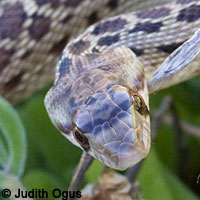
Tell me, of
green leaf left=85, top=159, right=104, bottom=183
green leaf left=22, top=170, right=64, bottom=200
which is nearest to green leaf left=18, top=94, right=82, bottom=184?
green leaf left=22, top=170, right=64, bottom=200

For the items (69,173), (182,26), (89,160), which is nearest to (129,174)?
(89,160)

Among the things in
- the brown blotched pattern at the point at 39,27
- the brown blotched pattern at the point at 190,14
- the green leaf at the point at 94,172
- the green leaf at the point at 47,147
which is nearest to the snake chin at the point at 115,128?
the green leaf at the point at 94,172

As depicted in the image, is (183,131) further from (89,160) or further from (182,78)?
(89,160)

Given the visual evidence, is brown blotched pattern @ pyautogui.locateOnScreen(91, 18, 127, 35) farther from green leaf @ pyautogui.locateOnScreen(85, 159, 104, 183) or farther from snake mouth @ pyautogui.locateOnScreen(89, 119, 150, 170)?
snake mouth @ pyautogui.locateOnScreen(89, 119, 150, 170)

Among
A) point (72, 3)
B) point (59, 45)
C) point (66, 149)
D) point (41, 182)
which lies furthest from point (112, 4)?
point (41, 182)

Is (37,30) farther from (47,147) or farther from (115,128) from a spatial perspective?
(115,128)

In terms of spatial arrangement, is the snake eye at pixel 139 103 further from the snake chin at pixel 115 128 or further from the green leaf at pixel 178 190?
the green leaf at pixel 178 190
